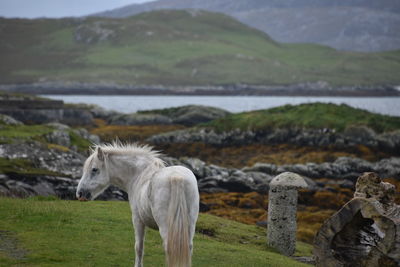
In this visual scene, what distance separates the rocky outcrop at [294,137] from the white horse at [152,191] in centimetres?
4295

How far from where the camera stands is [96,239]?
701 inches

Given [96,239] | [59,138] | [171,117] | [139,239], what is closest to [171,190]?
[139,239]

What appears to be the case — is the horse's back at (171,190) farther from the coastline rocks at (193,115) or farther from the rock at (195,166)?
the coastline rocks at (193,115)

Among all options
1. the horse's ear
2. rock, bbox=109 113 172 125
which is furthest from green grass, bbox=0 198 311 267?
rock, bbox=109 113 172 125

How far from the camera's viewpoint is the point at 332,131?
56.4 metres

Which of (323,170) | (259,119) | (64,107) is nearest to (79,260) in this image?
(323,170)

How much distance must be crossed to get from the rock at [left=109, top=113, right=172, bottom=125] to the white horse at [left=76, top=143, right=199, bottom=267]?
210 feet

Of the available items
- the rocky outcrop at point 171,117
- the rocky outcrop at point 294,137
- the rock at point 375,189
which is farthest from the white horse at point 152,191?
the rocky outcrop at point 171,117

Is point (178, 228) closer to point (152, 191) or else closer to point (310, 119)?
point (152, 191)

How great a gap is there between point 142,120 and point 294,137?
26667mm

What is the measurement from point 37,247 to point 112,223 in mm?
4361

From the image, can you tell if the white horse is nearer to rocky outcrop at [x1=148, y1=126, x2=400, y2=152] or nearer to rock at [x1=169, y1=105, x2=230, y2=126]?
rocky outcrop at [x1=148, y1=126, x2=400, y2=152]

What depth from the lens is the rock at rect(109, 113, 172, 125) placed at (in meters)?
78.7

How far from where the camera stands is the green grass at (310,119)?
57.2m
